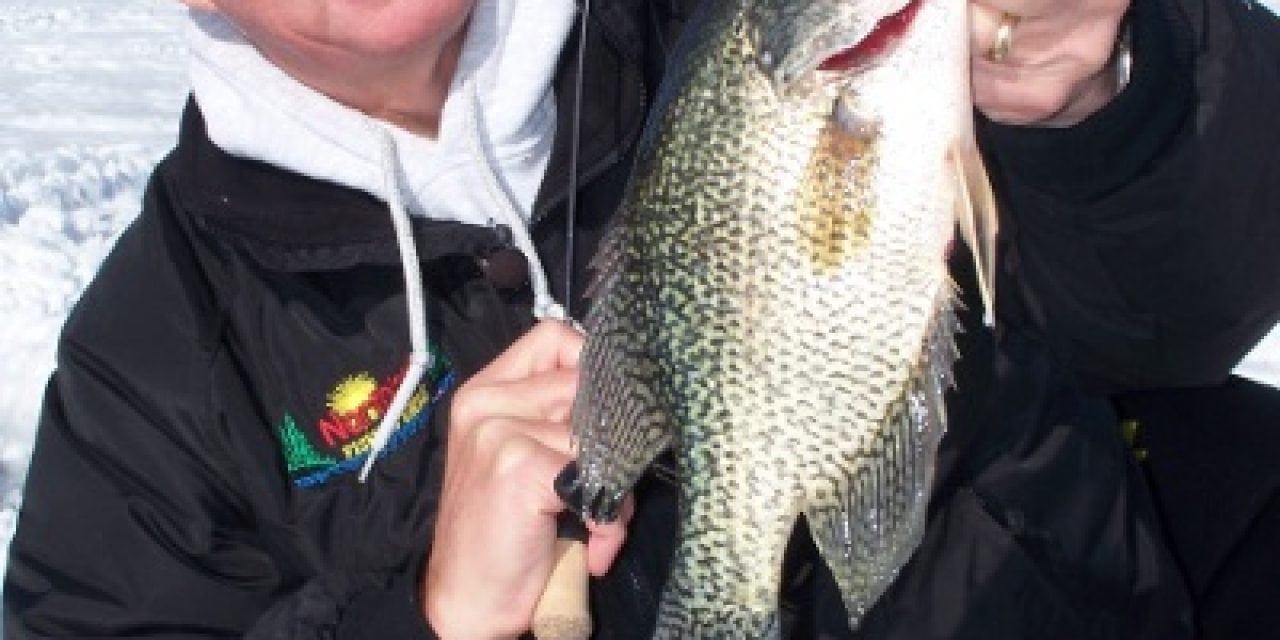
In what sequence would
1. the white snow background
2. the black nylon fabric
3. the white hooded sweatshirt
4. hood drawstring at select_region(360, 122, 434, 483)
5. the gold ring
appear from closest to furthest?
the gold ring
the black nylon fabric
hood drawstring at select_region(360, 122, 434, 483)
the white hooded sweatshirt
the white snow background

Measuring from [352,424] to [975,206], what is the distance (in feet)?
3.75

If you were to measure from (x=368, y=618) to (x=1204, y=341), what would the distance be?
1.26 metres

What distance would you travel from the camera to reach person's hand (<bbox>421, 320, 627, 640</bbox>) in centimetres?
181

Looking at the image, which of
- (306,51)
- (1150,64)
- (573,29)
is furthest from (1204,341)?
(306,51)

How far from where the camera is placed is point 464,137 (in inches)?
91.8

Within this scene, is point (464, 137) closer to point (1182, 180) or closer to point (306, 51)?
point (306, 51)

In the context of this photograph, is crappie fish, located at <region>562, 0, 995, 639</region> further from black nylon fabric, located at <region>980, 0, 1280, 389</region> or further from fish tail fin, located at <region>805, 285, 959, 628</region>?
black nylon fabric, located at <region>980, 0, 1280, 389</region>

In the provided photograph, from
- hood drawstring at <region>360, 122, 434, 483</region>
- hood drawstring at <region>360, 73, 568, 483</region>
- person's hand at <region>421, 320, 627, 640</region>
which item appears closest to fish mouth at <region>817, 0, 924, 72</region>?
person's hand at <region>421, 320, 627, 640</region>

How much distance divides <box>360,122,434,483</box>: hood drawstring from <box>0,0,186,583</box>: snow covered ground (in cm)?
160

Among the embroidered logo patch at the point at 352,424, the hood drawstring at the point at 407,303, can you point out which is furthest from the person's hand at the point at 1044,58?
the embroidered logo patch at the point at 352,424

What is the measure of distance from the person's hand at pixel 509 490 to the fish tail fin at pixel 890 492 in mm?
298

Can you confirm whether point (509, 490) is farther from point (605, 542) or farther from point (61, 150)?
point (61, 150)

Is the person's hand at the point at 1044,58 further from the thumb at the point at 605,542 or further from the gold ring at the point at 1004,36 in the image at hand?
the thumb at the point at 605,542

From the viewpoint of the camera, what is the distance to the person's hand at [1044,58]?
64.2 inches
